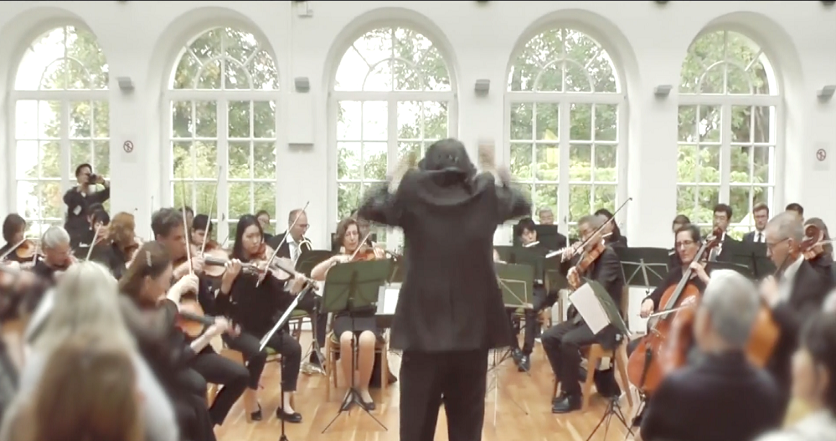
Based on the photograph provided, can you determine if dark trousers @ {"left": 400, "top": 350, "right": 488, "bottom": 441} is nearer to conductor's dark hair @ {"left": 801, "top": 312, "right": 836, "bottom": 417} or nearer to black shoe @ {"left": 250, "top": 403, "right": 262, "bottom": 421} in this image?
conductor's dark hair @ {"left": 801, "top": 312, "right": 836, "bottom": 417}

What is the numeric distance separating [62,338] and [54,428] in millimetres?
110

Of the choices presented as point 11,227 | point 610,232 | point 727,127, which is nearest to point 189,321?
point 11,227

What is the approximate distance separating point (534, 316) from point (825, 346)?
6512 mm

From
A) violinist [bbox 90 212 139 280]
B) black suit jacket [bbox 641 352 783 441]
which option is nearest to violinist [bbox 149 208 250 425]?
violinist [bbox 90 212 139 280]

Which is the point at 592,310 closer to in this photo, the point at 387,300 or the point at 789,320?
the point at 387,300

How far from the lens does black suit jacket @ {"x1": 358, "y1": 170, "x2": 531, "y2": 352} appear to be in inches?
96.4

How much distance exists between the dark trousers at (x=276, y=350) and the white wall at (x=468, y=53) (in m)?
4.09

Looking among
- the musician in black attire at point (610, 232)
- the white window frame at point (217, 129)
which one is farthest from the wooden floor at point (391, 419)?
the white window frame at point (217, 129)

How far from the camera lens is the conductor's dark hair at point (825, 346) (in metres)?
0.85

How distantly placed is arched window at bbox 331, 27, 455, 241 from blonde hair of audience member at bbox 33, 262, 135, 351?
28.0 feet

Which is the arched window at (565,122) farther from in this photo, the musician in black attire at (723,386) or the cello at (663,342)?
the musician in black attire at (723,386)

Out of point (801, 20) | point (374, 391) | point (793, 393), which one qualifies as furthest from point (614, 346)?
point (801, 20)

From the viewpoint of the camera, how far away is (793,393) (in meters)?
0.86

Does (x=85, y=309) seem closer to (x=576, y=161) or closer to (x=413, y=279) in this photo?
(x=413, y=279)
